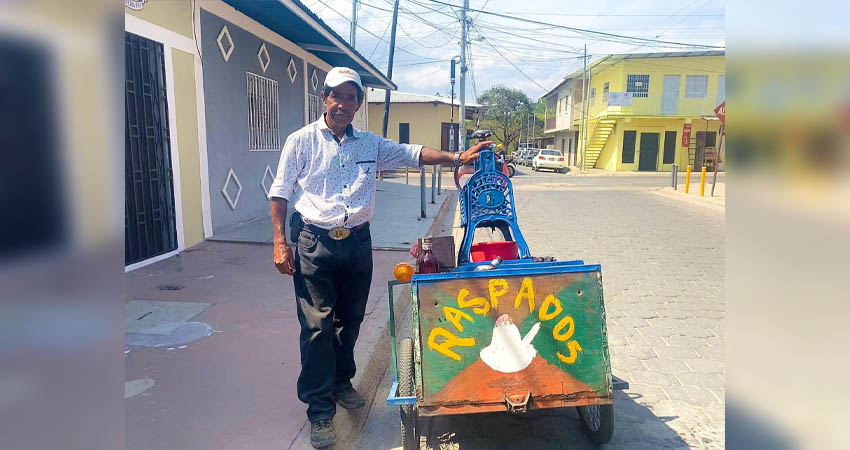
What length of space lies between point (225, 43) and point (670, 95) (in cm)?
3126

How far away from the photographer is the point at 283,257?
110 inches

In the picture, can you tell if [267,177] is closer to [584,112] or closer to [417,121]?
[417,121]

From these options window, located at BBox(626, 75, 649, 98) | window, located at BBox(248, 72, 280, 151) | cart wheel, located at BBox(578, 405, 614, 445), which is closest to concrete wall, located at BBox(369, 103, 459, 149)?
window, located at BBox(626, 75, 649, 98)

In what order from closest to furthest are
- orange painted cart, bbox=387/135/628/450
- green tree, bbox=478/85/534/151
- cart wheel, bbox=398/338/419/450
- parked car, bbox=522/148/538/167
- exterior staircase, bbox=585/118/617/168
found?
orange painted cart, bbox=387/135/628/450 → cart wheel, bbox=398/338/419/450 → exterior staircase, bbox=585/118/617/168 → parked car, bbox=522/148/538/167 → green tree, bbox=478/85/534/151

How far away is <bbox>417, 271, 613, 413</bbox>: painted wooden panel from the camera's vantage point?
2.52m

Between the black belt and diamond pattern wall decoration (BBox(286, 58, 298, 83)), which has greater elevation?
diamond pattern wall decoration (BBox(286, 58, 298, 83))

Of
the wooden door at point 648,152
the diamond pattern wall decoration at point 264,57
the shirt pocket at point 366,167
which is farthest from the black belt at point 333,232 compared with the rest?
the wooden door at point 648,152

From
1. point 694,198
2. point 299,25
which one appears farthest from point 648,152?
point 299,25

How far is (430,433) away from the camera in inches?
120

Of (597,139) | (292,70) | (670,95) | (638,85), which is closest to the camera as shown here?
(292,70)

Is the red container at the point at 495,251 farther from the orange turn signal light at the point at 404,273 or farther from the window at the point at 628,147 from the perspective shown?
the window at the point at 628,147

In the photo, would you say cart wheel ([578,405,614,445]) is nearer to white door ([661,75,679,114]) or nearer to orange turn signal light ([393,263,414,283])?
orange turn signal light ([393,263,414,283])

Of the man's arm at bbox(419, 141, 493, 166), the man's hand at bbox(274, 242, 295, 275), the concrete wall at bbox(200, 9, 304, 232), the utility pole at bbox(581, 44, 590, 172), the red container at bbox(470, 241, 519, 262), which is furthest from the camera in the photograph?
the utility pole at bbox(581, 44, 590, 172)

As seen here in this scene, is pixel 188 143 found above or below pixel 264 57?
below
